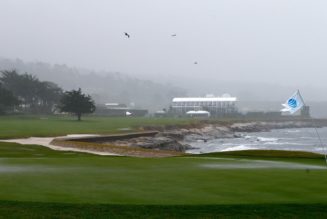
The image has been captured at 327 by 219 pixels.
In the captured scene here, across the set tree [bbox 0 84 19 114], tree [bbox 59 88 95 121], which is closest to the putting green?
tree [bbox 59 88 95 121]

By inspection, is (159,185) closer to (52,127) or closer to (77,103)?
(52,127)

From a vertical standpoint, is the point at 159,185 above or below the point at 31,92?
below

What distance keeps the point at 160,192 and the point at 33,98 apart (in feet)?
450

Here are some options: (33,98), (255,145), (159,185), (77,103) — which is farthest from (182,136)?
(159,185)

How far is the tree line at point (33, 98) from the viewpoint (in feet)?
351

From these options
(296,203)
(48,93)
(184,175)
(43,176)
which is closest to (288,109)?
(184,175)

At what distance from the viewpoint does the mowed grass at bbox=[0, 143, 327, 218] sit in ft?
39.5

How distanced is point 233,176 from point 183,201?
4.71m

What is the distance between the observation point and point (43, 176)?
16.9 m

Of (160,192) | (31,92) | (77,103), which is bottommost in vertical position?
(160,192)

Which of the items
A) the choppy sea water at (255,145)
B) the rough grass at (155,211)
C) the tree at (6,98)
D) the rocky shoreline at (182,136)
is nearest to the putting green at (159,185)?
the rough grass at (155,211)

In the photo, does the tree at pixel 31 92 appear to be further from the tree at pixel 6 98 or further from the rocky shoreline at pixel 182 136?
the rocky shoreline at pixel 182 136

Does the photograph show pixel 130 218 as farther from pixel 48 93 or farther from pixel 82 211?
pixel 48 93

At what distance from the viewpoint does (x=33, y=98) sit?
147 metres
